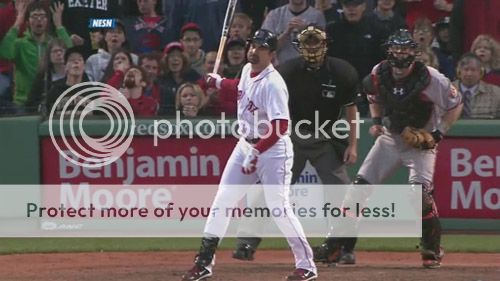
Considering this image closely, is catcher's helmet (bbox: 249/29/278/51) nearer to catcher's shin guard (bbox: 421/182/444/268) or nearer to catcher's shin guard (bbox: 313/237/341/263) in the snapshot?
catcher's shin guard (bbox: 421/182/444/268)

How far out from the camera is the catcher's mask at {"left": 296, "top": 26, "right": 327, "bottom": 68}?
35.6 ft

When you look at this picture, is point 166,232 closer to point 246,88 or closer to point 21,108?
point 21,108

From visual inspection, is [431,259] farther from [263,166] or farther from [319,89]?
[263,166]

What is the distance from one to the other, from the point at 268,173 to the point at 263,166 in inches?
2.7

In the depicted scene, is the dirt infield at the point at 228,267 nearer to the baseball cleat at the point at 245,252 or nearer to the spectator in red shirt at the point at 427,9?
the baseball cleat at the point at 245,252

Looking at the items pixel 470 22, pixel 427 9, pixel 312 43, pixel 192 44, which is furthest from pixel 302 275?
pixel 427 9

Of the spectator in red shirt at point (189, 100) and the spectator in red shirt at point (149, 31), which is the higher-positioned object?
the spectator in red shirt at point (149, 31)

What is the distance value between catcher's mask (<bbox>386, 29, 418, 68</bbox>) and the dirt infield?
1852 millimetres

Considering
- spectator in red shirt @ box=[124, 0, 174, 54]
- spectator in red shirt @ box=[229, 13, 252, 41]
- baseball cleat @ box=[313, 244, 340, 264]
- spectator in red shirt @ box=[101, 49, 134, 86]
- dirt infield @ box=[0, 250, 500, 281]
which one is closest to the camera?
dirt infield @ box=[0, 250, 500, 281]

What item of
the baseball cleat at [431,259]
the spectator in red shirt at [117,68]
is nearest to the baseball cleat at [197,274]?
the baseball cleat at [431,259]

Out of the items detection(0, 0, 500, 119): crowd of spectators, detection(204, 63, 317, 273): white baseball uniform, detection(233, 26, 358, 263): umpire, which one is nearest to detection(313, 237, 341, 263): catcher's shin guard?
detection(233, 26, 358, 263): umpire

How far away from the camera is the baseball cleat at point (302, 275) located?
962cm

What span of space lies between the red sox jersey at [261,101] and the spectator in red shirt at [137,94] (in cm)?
391

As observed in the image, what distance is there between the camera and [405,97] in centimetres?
1087
